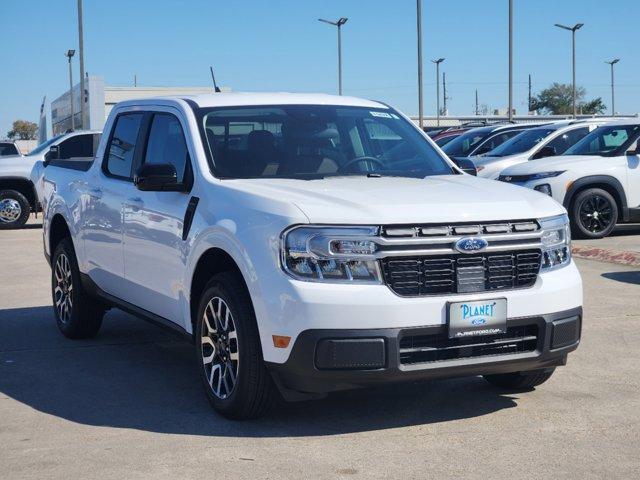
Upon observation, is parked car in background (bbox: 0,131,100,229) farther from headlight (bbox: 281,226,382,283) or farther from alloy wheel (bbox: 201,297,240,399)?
headlight (bbox: 281,226,382,283)

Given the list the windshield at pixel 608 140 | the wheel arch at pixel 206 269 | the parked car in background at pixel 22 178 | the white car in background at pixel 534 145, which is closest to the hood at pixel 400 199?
the wheel arch at pixel 206 269

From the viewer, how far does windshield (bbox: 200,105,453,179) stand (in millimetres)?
6168

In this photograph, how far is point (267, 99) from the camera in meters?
6.76

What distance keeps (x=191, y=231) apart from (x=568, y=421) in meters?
2.27

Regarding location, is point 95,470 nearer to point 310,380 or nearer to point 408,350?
point 310,380

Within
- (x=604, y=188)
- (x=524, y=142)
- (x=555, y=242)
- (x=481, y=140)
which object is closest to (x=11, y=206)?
(x=524, y=142)

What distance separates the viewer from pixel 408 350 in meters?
5.03

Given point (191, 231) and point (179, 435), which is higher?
point (191, 231)

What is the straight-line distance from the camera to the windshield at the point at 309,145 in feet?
20.2

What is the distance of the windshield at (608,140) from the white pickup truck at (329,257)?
939 centimetres

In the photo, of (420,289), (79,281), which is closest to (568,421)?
(420,289)

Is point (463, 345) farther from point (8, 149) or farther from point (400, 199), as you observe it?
point (8, 149)

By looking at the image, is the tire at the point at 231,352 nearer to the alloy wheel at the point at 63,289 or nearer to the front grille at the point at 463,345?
the front grille at the point at 463,345

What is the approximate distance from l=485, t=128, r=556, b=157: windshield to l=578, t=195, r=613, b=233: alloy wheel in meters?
3.25
